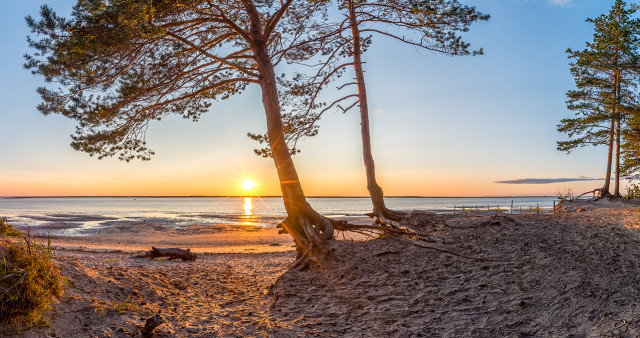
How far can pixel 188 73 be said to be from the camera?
976 cm

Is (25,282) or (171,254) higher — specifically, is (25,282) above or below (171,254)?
above

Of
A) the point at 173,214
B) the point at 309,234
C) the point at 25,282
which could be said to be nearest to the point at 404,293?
the point at 309,234

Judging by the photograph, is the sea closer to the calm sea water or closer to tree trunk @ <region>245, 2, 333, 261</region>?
the calm sea water

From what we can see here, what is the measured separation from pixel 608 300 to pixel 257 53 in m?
8.43

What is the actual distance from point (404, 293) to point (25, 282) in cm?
490

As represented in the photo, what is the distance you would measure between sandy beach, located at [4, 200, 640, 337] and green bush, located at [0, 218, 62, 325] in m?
0.19

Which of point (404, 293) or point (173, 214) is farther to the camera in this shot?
point (173, 214)

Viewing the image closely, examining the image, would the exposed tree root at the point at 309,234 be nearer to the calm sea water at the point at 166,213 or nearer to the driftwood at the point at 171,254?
the driftwood at the point at 171,254

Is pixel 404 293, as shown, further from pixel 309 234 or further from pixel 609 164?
pixel 609 164

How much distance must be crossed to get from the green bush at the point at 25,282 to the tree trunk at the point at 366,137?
8.75 metres

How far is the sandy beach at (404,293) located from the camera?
449 cm

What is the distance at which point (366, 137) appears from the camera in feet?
38.7

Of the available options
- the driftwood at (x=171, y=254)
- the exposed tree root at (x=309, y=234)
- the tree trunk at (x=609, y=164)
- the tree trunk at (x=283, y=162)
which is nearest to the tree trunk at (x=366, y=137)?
the exposed tree root at (x=309, y=234)

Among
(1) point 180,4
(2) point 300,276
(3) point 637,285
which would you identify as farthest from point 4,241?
(3) point 637,285
